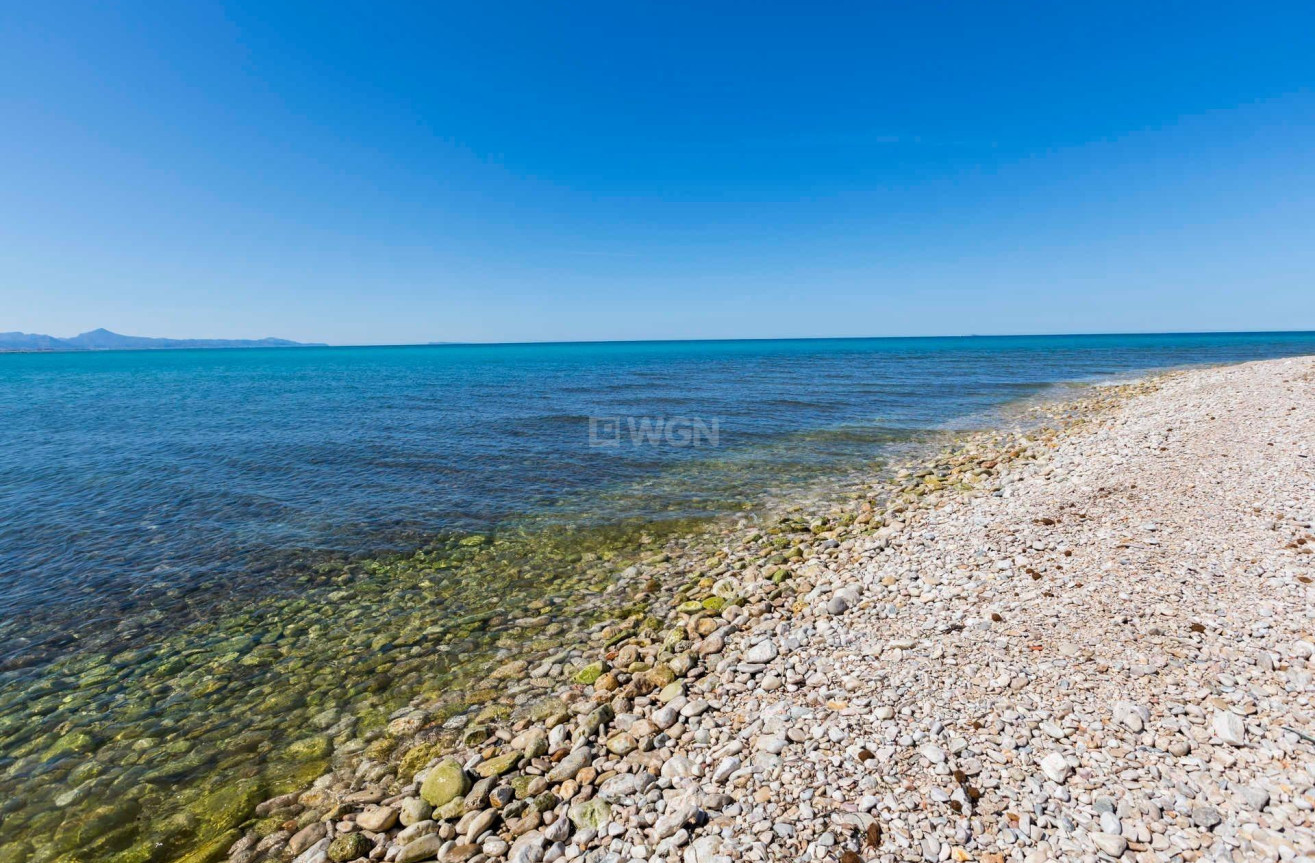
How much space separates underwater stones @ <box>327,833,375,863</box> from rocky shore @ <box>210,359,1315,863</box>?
0.08 ft

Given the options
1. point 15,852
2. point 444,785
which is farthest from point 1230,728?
point 15,852

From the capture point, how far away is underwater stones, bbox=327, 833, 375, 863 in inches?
208

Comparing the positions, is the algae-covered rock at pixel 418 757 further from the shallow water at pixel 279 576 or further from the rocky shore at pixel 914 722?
the shallow water at pixel 279 576

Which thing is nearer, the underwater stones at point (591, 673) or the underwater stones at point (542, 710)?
the underwater stones at point (542, 710)

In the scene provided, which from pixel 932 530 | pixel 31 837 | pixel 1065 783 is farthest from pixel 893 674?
pixel 31 837

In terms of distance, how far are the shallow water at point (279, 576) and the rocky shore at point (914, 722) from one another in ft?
4.13

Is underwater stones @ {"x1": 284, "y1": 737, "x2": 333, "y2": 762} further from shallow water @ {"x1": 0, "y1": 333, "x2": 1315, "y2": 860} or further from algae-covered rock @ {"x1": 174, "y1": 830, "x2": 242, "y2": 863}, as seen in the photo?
algae-covered rock @ {"x1": 174, "y1": 830, "x2": 242, "y2": 863}

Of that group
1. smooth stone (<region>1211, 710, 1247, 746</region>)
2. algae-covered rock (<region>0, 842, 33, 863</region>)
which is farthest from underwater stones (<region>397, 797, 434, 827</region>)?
smooth stone (<region>1211, 710, 1247, 746</region>)

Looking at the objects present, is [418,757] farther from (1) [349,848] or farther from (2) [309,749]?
(2) [309,749]

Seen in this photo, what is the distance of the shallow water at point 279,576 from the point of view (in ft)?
22.4

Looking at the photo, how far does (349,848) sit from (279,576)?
841 centimetres

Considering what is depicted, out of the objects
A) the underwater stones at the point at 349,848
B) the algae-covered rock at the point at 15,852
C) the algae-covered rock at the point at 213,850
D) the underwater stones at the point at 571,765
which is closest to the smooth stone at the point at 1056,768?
the underwater stones at the point at 571,765

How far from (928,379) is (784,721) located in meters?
55.1

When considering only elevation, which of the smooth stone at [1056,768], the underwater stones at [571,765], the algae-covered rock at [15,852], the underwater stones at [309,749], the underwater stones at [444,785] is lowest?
the algae-covered rock at [15,852]
